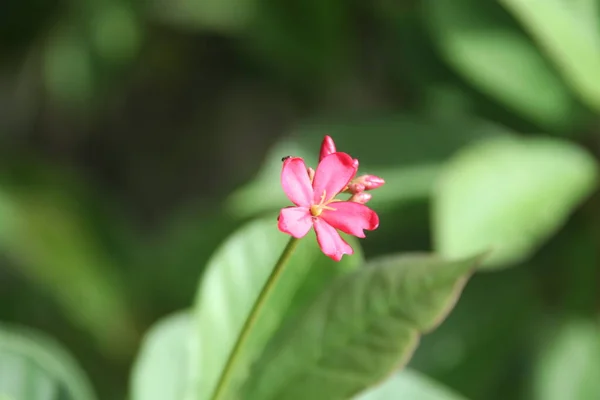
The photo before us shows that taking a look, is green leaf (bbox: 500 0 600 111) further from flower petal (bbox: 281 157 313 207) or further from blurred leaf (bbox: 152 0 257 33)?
blurred leaf (bbox: 152 0 257 33)

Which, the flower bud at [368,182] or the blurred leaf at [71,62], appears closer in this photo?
the flower bud at [368,182]

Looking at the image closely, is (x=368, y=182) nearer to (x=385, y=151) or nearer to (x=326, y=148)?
(x=326, y=148)

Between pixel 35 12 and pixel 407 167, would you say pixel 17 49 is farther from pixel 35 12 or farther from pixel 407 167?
pixel 407 167

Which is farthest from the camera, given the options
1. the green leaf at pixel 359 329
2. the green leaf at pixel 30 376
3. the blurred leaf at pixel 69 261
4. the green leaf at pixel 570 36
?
the blurred leaf at pixel 69 261

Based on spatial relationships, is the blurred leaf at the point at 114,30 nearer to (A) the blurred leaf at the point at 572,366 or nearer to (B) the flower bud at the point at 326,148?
(A) the blurred leaf at the point at 572,366

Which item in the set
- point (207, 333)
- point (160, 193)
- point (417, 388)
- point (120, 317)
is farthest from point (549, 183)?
point (160, 193)

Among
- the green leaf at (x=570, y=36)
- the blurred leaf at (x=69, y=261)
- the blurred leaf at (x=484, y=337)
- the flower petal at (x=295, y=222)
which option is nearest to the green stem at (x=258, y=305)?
the flower petal at (x=295, y=222)

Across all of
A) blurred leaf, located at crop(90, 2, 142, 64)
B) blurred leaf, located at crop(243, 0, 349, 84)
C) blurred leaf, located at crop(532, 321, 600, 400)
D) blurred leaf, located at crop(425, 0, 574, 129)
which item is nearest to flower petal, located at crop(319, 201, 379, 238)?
blurred leaf, located at crop(425, 0, 574, 129)
